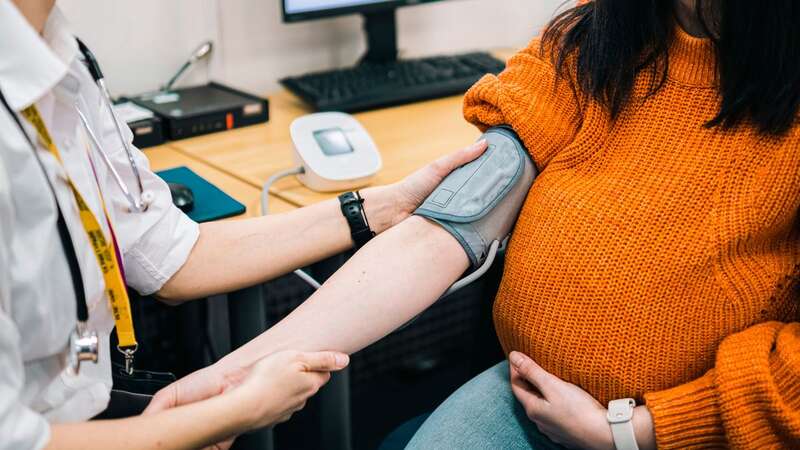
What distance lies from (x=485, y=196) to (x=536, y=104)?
13 centimetres

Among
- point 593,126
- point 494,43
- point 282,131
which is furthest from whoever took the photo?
point 494,43

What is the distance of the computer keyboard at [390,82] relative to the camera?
158 cm

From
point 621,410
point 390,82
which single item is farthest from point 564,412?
point 390,82

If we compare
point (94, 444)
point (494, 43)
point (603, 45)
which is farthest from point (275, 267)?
point (494, 43)

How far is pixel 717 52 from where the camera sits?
92 centimetres

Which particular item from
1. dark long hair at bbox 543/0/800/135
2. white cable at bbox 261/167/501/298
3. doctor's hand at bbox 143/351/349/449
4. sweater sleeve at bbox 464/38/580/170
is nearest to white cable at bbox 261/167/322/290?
white cable at bbox 261/167/501/298

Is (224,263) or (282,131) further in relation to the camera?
(282,131)

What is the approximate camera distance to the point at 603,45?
0.99m

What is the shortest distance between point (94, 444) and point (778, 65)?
2.62 ft

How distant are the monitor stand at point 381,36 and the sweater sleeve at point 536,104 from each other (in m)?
0.78

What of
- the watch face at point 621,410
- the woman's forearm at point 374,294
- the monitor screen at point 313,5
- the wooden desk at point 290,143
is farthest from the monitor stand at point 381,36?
the watch face at point 621,410

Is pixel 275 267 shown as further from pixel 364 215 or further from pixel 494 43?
pixel 494 43

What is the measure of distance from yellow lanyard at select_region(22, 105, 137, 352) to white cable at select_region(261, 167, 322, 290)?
0.28m

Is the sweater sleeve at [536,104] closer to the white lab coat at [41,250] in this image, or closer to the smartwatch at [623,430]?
the smartwatch at [623,430]
